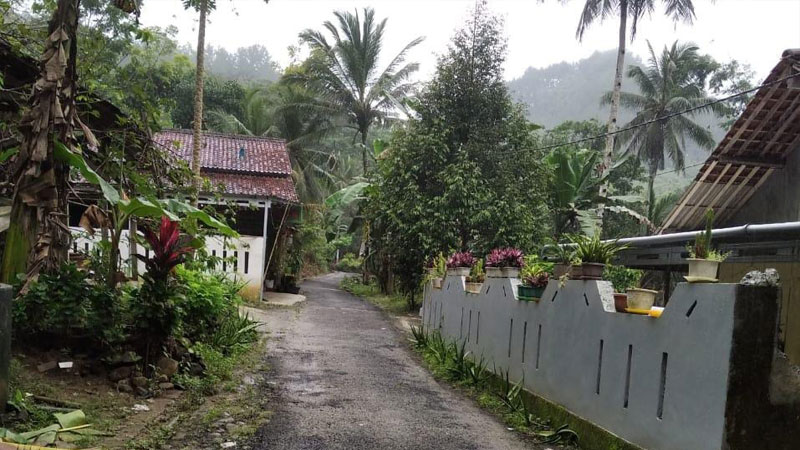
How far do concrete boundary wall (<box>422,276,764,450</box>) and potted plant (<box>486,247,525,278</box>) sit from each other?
0.46 feet

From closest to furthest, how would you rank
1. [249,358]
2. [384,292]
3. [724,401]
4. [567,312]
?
[724,401]
[567,312]
[249,358]
[384,292]

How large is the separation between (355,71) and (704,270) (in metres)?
20.4

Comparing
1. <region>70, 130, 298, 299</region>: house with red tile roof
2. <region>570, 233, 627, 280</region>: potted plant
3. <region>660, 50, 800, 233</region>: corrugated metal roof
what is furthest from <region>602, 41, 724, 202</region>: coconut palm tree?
<region>570, 233, 627, 280</region>: potted plant

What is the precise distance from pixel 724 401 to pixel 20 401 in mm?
4407

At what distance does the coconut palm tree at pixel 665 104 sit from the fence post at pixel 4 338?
28426 mm

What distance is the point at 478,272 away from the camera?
9789mm

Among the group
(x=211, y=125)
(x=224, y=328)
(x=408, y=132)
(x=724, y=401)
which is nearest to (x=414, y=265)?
(x=408, y=132)

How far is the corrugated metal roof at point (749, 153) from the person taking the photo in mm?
6684

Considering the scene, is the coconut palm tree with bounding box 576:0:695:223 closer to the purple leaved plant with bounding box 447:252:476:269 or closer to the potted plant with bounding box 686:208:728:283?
the purple leaved plant with bounding box 447:252:476:269

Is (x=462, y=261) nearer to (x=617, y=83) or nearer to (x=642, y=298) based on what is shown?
(x=642, y=298)

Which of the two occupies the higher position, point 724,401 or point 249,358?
point 724,401

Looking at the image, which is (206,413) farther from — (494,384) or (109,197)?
(494,384)

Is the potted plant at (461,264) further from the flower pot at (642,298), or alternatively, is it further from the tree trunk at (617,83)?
the tree trunk at (617,83)

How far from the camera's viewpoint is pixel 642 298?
4.63 metres
